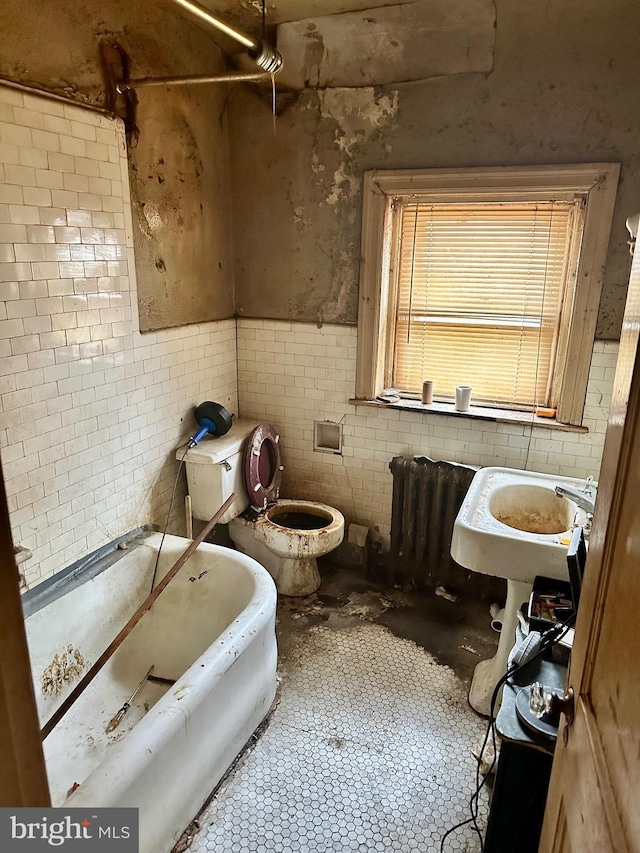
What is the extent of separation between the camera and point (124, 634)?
83.7 inches

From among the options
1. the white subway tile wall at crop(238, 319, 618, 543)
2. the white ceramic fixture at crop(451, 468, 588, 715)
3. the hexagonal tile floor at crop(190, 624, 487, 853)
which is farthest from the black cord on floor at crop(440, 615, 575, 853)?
the white subway tile wall at crop(238, 319, 618, 543)

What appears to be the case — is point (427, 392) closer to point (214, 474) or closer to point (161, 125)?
point (214, 474)

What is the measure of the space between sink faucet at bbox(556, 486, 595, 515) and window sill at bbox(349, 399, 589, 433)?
2.61 ft

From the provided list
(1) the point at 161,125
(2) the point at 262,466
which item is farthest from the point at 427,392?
(1) the point at 161,125

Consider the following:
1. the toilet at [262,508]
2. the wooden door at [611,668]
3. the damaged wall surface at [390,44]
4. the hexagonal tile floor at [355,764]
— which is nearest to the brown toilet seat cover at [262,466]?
the toilet at [262,508]

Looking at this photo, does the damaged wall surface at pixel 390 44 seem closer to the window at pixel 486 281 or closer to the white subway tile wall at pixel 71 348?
the window at pixel 486 281

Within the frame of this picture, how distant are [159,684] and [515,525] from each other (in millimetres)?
1811

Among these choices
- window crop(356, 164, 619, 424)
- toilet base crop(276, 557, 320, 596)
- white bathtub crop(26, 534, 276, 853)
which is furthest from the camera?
toilet base crop(276, 557, 320, 596)

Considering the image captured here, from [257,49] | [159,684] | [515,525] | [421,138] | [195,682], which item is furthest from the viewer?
[421,138]

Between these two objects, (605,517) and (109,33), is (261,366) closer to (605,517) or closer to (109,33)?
(109,33)

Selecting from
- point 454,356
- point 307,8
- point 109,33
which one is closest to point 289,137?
point 307,8

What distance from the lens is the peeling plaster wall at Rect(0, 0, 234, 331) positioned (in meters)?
2.06

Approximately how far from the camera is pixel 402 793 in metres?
2.12

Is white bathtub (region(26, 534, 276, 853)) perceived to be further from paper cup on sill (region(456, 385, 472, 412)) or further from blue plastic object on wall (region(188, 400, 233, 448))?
paper cup on sill (region(456, 385, 472, 412))
